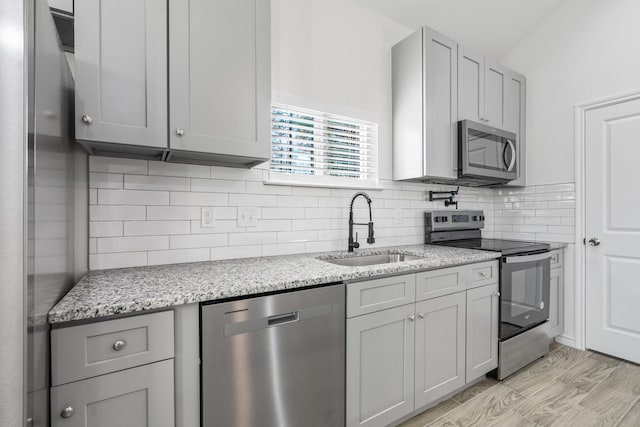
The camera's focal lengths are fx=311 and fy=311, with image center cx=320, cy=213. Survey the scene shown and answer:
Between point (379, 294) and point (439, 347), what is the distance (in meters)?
0.64

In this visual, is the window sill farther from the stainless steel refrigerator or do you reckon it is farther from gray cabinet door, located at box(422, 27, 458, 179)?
the stainless steel refrigerator

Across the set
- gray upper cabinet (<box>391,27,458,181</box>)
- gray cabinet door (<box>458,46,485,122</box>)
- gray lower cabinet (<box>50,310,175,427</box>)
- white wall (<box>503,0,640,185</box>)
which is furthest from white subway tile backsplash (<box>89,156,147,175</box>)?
white wall (<box>503,0,640,185</box>)

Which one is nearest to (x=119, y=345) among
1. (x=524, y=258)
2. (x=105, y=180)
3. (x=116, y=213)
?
(x=116, y=213)

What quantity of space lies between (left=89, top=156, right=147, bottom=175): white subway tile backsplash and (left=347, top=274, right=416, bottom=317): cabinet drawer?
1259mm

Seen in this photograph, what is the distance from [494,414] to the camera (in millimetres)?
1918

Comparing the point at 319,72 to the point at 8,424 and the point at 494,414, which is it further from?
the point at 494,414

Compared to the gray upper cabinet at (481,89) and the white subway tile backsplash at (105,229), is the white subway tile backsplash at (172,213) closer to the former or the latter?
the white subway tile backsplash at (105,229)

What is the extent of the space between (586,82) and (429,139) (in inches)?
66.1

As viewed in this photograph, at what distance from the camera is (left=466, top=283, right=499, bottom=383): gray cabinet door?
2.08 m

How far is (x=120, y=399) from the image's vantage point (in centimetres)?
103

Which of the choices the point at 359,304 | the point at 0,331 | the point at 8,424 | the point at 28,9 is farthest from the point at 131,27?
the point at 359,304

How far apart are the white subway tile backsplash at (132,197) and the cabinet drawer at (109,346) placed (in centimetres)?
80

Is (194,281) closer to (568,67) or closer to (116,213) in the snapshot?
(116,213)

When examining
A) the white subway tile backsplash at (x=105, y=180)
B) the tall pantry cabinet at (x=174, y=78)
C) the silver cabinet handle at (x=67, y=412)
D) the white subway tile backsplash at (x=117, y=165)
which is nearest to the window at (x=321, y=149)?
the tall pantry cabinet at (x=174, y=78)
